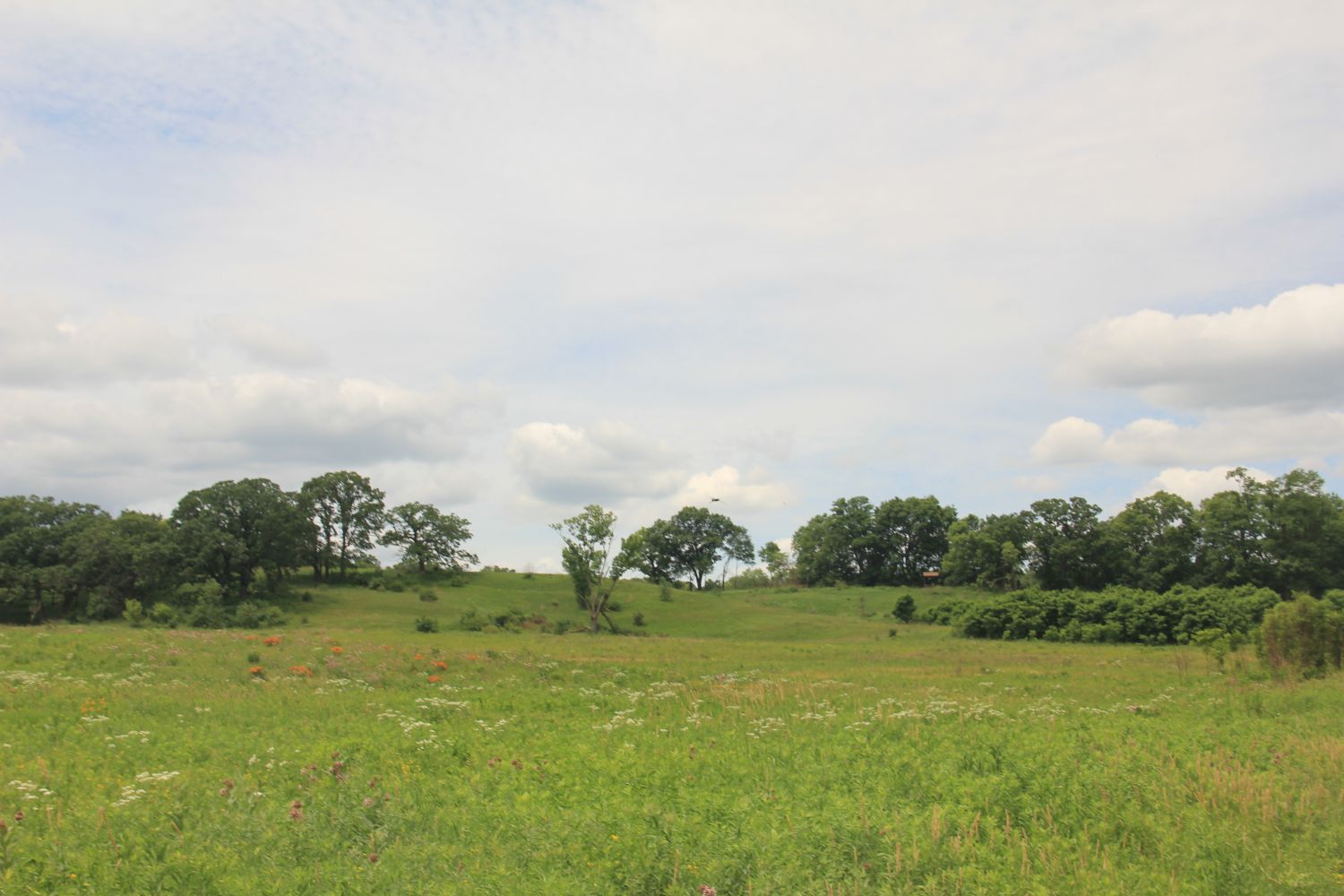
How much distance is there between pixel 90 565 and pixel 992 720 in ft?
245

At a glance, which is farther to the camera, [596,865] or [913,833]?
[913,833]

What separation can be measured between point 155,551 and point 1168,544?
102 metres

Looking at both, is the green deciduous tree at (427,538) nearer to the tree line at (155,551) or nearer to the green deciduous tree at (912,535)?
the tree line at (155,551)

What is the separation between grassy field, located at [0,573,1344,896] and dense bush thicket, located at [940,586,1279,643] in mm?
35195

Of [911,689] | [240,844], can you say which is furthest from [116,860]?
[911,689]

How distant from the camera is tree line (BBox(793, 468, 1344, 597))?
279 feet

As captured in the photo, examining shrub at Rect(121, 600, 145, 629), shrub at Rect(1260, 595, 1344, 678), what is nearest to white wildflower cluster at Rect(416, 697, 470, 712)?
shrub at Rect(1260, 595, 1344, 678)

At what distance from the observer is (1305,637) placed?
27734 mm

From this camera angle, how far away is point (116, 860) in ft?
25.9

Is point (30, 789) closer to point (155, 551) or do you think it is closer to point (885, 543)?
point (155, 551)

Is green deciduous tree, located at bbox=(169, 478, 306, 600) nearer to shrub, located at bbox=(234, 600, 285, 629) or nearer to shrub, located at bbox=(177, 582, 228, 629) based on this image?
shrub, located at bbox=(177, 582, 228, 629)

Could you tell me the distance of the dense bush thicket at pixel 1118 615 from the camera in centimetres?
5497

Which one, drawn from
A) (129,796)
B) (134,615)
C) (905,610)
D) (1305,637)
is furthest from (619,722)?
(905,610)

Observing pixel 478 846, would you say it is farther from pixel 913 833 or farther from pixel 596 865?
pixel 913 833
